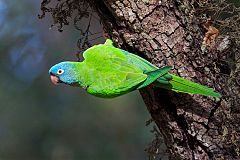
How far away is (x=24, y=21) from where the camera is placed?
442cm

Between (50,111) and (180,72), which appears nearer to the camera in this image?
(180,72)

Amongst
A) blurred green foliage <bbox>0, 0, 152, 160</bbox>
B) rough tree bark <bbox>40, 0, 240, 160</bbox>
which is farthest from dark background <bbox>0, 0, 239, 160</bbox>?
rough tree bark <bbox>40, 0, 240, 160</bbox>

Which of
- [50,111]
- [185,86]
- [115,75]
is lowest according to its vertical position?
[185,86]

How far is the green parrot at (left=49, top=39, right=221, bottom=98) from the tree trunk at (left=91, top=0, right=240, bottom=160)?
53 mm

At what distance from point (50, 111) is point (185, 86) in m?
3.11

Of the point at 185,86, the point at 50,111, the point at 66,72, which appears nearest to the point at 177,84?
the point at 185,86

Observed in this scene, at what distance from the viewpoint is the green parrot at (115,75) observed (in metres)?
1.34

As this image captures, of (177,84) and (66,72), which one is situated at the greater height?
(66,72)

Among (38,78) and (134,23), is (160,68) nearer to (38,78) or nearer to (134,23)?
(134,23)

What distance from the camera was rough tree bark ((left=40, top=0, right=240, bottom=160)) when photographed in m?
1.41

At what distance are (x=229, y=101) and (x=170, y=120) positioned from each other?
7.7 inches

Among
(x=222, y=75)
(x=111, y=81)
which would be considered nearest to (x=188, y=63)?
(x=222, y=75)

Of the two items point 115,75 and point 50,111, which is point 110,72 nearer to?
point 115,75

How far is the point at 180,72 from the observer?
141cm
